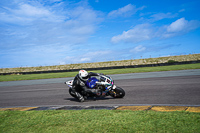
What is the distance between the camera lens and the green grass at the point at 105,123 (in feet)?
11.1

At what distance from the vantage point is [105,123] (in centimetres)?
379

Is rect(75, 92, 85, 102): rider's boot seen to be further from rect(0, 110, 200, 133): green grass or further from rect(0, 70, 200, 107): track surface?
rect(0, 110, 200, 133): green grass

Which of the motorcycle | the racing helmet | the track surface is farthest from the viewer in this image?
the racing helmet

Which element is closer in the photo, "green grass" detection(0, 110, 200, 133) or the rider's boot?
"green grass" detection(0, 110, 200, 133)

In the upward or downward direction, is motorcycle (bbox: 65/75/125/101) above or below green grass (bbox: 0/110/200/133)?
above

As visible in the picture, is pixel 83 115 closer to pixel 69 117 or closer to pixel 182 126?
pixel 69 117

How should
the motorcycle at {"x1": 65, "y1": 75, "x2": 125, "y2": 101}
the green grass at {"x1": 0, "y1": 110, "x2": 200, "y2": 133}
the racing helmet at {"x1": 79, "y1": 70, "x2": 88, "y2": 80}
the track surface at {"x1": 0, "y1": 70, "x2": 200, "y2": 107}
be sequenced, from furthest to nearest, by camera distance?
the racing helmet at {"x1": 79, "y1": 70, "x2": 88, "y2": 80}, the motorcycle at {"x1": 65, "y1": 75, "x2": 125, "y2": 101}, the track surface at {"x1": 0, "y1": 70, "x2": 200, "y2": 107}, the green grass at {"x1": 0, "y1": 110, "x2": 200, "y2": 133}

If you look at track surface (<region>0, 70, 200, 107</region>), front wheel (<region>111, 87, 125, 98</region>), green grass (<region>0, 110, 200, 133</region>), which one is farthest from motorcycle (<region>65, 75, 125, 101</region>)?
green grass (<region>0, 110, 200, 133</region>)

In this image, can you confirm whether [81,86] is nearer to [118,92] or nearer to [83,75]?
[83,75]

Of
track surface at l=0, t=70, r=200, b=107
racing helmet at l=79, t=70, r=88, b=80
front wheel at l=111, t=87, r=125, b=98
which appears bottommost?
track surface at l=0, t=70, r=200, b=107

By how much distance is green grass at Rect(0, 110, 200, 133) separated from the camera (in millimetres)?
3396

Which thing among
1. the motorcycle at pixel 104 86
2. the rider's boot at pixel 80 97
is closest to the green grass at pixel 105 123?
the motorcycle at pixel 104 86

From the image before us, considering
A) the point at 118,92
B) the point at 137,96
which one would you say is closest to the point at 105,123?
the point at 118,92

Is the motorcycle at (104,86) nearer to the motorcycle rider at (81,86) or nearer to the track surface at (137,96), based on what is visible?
the motorcycle rider at (81,86)
